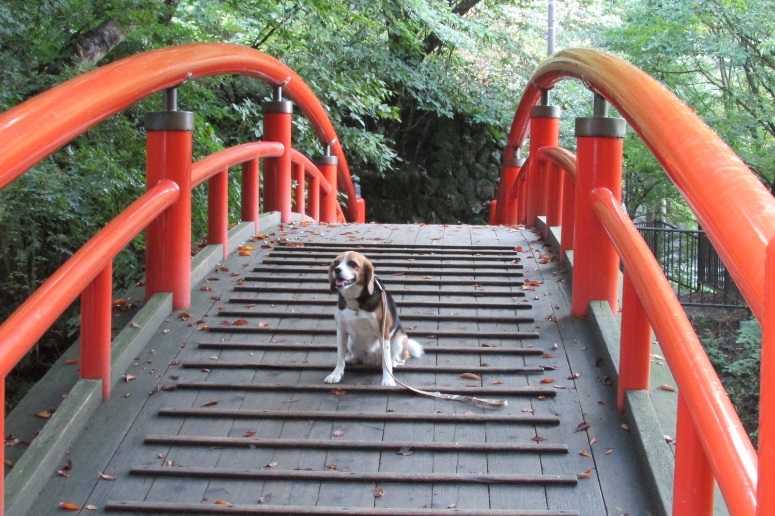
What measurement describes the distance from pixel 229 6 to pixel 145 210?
4.94m

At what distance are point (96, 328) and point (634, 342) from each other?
219 cm

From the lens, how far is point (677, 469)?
2.35 metres

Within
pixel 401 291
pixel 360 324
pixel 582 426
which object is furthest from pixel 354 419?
pixel 401 291

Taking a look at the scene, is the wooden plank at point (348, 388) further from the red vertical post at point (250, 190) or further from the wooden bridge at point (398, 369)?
the red vertical post at point (250, 190)

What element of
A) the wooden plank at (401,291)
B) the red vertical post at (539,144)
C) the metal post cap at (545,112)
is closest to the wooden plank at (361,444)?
the wooden plank at (401,291)

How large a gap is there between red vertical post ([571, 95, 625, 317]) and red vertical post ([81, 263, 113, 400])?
2284mm

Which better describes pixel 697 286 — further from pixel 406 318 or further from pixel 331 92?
pixel 406 318

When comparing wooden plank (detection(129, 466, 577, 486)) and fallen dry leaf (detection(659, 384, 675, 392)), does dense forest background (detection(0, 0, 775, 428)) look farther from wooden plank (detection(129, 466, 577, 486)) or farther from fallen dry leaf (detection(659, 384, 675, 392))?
fallen dry leaf (detection(659, 384, 675, 392))

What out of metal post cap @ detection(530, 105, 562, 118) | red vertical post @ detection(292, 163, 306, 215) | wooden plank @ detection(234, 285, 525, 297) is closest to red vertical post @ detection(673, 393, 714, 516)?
wooden plank @ detection(234, 285, 525, 297)

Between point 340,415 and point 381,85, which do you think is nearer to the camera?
point 340,415

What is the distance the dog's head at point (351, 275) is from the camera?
3963mm

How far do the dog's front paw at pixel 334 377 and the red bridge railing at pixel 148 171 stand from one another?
0.96 meters

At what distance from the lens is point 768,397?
1.36 metres

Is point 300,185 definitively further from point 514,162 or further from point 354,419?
point 354,419
